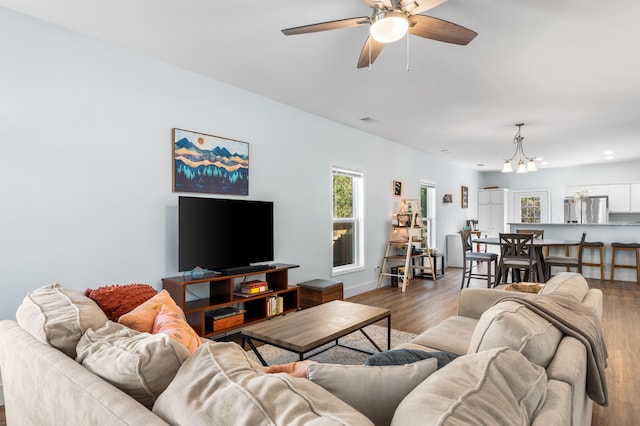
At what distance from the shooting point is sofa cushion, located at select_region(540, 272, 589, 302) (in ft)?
7.42

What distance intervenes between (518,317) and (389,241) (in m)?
5.23

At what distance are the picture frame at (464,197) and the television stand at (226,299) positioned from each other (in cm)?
696

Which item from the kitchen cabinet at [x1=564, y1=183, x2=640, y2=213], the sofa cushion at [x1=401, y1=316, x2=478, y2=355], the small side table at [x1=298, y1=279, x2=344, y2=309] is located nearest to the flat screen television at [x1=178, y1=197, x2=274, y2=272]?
the small side table at [x1=298, y1=279, x2=344, y2=309]

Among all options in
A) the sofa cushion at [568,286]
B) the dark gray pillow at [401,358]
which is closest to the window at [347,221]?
the sofa cushion at [568,286]

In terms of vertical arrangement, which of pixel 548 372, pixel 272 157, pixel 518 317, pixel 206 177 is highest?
pixel 272 157

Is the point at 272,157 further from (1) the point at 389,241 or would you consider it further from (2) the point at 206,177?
(1) the point at 389,241

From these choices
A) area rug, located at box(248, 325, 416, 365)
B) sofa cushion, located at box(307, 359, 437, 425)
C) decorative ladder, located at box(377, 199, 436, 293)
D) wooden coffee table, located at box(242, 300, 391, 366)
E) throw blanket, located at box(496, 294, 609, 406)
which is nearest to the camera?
sofa cushion, located at box(307, 359, 437, 425)

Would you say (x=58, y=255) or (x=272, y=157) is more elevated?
(x=272, y=157)

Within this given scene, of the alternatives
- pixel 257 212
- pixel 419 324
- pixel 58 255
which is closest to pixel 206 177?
pixel 257 212

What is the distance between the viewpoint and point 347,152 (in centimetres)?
554

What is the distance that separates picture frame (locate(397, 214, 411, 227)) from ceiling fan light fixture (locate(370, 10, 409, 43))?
4826 millimetres

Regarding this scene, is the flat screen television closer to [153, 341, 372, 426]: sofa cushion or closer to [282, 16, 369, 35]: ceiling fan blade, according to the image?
[282, 16, 369, 35]: ceiling fan blade

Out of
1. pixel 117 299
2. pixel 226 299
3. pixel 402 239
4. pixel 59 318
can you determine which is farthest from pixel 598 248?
pixel 59 318

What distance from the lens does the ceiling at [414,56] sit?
96.3 inches
